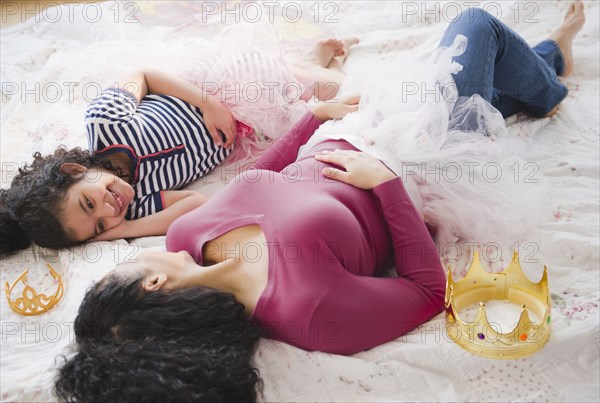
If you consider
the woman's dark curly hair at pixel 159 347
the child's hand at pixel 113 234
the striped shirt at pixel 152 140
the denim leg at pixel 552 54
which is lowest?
the child's hand at pixel 113 234

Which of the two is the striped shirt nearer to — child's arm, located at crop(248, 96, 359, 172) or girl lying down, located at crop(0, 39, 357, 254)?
girl lying down, located at crop(0, 39, 357, 254)

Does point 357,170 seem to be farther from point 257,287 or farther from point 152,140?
point 152,140

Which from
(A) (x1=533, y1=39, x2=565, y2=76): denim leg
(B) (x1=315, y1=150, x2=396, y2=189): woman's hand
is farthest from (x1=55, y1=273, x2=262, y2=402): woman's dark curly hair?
(A) (x1=533, y1=39, x2=565, y2=76): denim leg

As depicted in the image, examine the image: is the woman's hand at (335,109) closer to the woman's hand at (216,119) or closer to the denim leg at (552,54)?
the woman's hand at (216,119)

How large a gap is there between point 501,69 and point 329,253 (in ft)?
2.63

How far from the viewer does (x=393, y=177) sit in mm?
1241

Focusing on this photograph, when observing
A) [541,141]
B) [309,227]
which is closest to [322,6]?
[541,141]

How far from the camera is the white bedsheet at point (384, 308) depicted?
1039 millimetres

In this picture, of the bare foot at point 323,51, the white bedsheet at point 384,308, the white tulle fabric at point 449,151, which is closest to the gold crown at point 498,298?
the white bedsheet at point 384,308

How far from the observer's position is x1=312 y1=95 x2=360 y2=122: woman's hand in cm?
152

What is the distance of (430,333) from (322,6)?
138 cm

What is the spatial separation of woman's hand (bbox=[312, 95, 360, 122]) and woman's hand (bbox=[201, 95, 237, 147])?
0.25 metres

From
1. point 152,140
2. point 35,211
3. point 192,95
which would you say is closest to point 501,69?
point 192,95

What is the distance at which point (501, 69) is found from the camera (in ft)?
5.19
